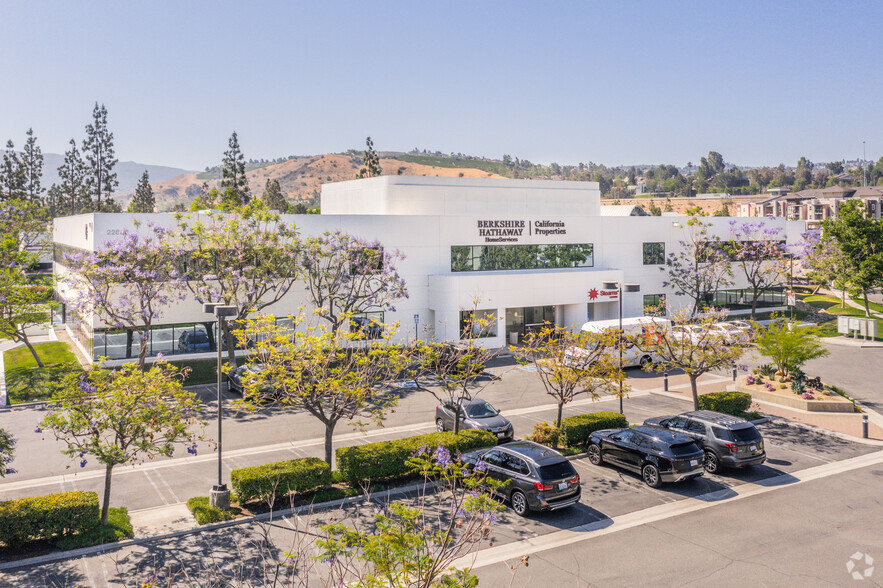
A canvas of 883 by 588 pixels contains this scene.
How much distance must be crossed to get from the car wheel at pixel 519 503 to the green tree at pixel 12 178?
290 ft

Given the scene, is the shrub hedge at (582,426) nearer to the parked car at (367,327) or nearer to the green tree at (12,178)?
the parked car at (367,327)

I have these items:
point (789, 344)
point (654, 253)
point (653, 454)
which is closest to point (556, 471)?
point (653, 454)

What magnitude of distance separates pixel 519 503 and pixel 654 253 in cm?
3722

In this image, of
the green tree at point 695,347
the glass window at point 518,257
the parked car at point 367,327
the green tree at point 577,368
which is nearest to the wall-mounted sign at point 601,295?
the glass window at point 518,257

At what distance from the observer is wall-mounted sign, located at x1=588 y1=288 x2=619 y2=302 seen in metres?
44.2

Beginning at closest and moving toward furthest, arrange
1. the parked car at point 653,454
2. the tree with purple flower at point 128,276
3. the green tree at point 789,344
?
the parked car at point 653,454 < the green tree at point 789,344 < the tree with purple flower at point 128,276

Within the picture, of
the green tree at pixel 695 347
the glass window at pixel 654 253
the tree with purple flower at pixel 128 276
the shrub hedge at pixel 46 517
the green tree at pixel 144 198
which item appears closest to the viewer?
the shrub hedge at pixel 46 517

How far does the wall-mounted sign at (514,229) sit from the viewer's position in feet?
142

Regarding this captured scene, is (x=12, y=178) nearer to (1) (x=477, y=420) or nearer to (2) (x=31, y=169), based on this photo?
(2) (x=31, y=169)

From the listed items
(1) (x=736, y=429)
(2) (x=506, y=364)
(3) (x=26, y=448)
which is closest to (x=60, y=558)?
(3) (x=26, y=448)

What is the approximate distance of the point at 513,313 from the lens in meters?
43.4

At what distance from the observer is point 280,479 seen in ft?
57.1

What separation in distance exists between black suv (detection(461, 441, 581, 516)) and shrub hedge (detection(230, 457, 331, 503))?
470 cm

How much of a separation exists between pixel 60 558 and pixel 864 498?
19600 mm
